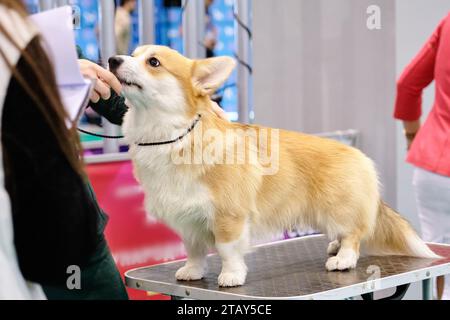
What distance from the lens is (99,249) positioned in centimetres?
164

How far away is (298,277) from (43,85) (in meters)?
1.11

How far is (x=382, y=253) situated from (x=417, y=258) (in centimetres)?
10

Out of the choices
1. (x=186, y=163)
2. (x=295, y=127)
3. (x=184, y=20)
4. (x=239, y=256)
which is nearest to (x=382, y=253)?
(x=239, y=256)

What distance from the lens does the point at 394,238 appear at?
214 cm

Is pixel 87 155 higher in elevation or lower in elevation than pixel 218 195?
lower

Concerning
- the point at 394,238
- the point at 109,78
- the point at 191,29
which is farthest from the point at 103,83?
the point at 191,29

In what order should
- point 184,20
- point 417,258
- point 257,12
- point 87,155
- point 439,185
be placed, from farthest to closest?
1. point 257,12
2. point 184,20
3. point 87,155
4. point 439,185
5. point 417,258

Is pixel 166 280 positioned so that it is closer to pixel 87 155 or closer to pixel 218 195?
pixel 218 195

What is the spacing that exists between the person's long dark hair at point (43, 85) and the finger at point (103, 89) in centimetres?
75

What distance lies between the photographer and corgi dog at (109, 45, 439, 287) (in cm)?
172

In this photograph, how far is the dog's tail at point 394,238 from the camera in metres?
2.12

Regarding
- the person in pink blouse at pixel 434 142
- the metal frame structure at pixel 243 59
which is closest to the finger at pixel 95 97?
the person in pink blouse at pixel 434 142

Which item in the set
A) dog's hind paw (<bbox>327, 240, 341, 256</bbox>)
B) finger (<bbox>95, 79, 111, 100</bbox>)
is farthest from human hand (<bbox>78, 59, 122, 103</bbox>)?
dog's hind paw (<bbox>327, 240, 341, 256</bbox>)

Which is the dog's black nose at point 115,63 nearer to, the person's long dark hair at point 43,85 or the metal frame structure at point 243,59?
the person's long dark hair at point 43,85
